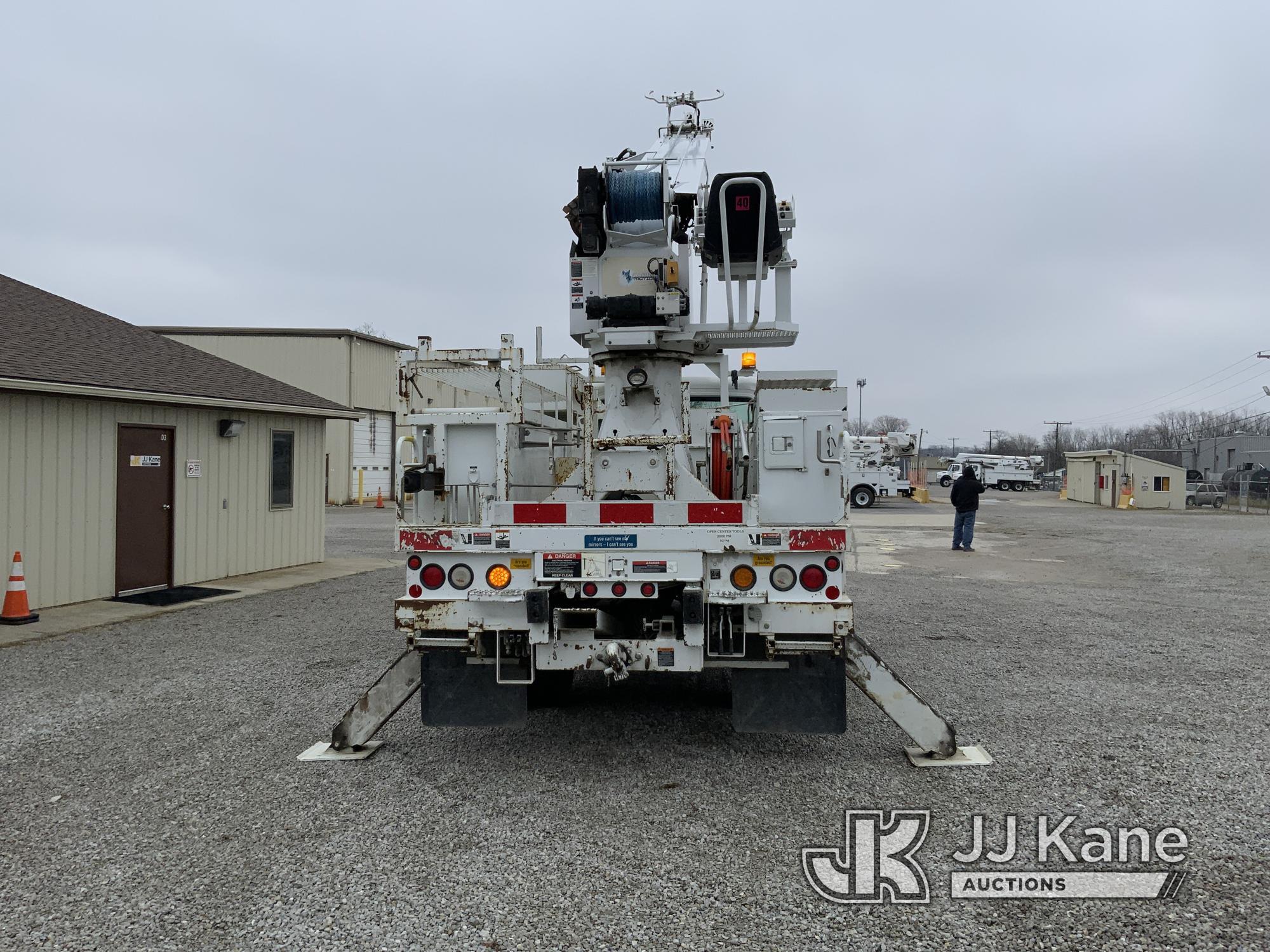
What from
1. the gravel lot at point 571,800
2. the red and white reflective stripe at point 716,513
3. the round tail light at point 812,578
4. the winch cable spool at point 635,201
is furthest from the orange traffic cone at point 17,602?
the round tail light at point 812,578

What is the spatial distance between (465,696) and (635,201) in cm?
282

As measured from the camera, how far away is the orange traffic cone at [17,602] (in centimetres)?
810

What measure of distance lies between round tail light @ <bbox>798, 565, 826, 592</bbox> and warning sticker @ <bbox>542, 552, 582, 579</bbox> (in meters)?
1.06

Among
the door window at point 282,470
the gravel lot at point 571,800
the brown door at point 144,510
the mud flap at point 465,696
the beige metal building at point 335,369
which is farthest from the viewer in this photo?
the beige metal building at point 335,369

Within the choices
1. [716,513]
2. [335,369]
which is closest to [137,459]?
[716,513]

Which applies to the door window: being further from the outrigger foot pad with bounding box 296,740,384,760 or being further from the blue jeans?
the blue jeans

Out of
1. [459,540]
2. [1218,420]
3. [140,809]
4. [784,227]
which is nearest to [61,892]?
[140,809]

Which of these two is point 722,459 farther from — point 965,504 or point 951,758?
point 965,504

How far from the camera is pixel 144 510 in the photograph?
1007 cm

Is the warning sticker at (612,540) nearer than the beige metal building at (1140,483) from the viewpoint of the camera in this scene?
Yes

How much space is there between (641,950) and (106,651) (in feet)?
20.9

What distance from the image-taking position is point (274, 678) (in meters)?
6.32

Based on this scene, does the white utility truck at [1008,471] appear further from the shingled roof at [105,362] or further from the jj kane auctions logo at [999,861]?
the jj kane auctions logo at [999,861]

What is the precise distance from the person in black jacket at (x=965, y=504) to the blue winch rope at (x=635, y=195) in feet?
41.6
